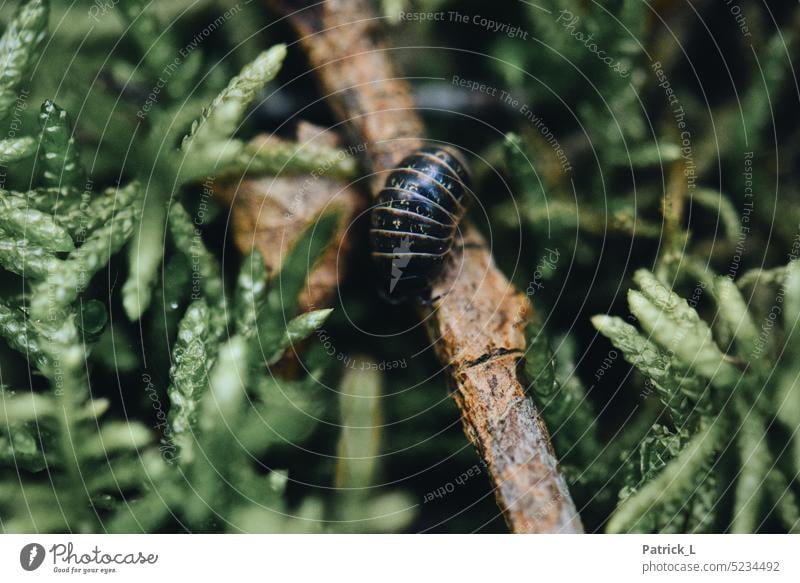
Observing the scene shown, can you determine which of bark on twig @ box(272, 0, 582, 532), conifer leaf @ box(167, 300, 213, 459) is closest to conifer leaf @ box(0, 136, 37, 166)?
conifer leaf @ box(167, 300, 213, 459)

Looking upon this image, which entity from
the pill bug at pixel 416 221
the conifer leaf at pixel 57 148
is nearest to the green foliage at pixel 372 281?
the conifer leaf at pixel 57 148

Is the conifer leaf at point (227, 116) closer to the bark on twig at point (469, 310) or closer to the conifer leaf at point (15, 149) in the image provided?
the bark on twig at point (469, 310)

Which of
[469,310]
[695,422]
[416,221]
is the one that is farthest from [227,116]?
[695,422]

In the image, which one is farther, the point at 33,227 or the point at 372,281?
the point at 372,281

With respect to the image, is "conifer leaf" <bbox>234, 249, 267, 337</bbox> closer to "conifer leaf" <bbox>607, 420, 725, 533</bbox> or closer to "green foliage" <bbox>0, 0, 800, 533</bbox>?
"green foliage" <bbox>0, 0, 800, 533</bbox>

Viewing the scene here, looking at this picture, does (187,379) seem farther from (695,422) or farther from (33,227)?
(695,422)

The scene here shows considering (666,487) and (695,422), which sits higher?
(695,422)

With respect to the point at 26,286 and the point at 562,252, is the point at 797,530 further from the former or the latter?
the point at 26,286
